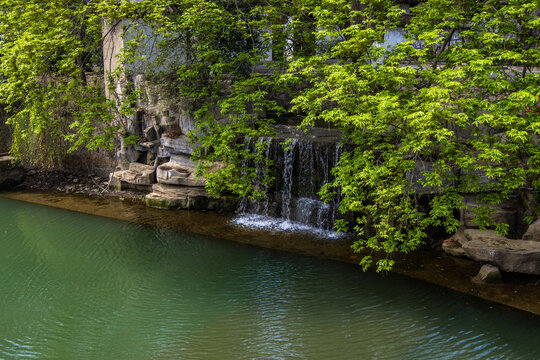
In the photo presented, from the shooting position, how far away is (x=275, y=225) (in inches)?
388

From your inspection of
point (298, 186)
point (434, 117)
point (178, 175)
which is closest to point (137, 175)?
point (178, 175)

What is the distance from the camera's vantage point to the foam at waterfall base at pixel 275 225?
9406 mm

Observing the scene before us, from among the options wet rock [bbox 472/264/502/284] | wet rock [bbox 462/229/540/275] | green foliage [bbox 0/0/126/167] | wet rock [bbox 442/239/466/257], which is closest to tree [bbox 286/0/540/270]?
wet rock [bbox 462/229/540/275]

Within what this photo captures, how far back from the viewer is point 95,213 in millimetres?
10945

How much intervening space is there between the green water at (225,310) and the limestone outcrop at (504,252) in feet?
2.81

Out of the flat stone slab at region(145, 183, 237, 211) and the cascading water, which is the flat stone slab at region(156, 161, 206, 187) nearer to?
the flat stone slab at region(145, 183, 237, 211)

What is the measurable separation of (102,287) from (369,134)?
16.7ft

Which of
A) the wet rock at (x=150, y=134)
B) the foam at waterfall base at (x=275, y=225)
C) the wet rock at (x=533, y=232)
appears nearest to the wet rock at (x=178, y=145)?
the wet rock at (x=150, y=134)

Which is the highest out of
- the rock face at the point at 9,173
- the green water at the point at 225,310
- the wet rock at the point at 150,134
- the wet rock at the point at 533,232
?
the wet rock at the point at 150,134

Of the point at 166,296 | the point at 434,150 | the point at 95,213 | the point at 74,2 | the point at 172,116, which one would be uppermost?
the point at 74,2

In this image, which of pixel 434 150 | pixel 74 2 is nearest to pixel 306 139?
pixel 434 150

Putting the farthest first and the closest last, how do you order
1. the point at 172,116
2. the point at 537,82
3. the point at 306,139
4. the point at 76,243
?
the point at 172,116
the point at 306,139
the point at 76,243
the point at 537,82

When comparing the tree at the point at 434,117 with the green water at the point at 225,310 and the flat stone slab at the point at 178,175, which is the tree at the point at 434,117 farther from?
the flat stone slab at the point at 178,175

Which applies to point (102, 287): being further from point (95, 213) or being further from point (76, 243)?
point (95, 213)
